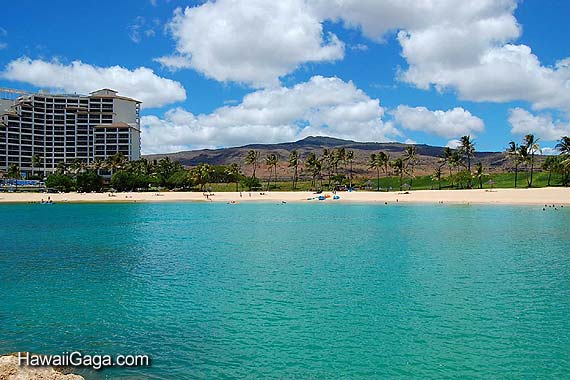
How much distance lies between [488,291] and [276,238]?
24.6 meters

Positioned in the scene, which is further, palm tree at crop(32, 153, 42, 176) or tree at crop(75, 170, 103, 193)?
palm tree at crop(32, 153, 42, 176)

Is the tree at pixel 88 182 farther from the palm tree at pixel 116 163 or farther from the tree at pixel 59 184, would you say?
the palm tree at pixel 116 163

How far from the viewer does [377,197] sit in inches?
4471

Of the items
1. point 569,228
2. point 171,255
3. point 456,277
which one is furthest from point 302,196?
point 456,277

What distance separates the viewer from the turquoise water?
14.9 metres

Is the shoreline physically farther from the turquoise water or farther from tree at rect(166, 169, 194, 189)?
the turquoise water

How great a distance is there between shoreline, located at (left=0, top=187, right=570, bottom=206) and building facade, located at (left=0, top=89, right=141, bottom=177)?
227ft

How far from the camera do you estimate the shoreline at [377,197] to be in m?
95.5

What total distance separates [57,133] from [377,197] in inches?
5539

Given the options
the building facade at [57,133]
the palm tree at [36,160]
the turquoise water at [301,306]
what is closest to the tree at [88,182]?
the palm tree at [36,160]

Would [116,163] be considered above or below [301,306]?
above

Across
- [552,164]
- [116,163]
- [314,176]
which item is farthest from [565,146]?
[116,163]

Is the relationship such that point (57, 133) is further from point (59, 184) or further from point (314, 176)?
point (314, 176)

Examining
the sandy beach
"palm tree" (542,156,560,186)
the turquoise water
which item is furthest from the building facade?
the turquoise water
